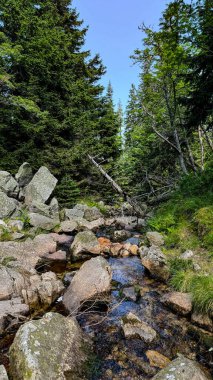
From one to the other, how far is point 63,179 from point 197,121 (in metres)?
9.75

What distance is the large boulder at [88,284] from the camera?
225 inches

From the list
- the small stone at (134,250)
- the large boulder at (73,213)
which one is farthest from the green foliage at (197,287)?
the large boulder at (73,213)

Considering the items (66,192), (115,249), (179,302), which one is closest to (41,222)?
(66,192)

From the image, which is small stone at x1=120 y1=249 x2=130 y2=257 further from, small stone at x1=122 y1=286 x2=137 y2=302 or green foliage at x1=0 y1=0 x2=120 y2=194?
green foliage at x1=0 y1=0 x2=120 y2=194

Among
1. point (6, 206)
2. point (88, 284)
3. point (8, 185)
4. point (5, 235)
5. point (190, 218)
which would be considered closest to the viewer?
point (88, 284)

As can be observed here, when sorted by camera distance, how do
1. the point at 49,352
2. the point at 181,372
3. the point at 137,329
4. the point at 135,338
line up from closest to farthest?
the point at 181,372 → the point at 49,352 → the point at 135,338 → the point at 137,329

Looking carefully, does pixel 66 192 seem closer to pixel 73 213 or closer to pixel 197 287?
pixel 73 213

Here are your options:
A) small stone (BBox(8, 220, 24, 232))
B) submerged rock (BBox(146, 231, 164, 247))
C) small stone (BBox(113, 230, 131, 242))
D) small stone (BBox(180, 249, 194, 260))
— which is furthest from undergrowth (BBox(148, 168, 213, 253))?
small stone (BBox(8, 220, 24, 232))

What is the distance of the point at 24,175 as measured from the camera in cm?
1530

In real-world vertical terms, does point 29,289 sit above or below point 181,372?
above

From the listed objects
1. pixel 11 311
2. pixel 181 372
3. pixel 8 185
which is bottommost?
pixel 181 372

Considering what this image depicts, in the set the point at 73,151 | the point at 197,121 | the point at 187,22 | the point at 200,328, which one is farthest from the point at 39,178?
the point at 200,328

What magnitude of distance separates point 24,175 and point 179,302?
12.6 metres

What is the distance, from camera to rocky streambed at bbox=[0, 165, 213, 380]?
3.49m
